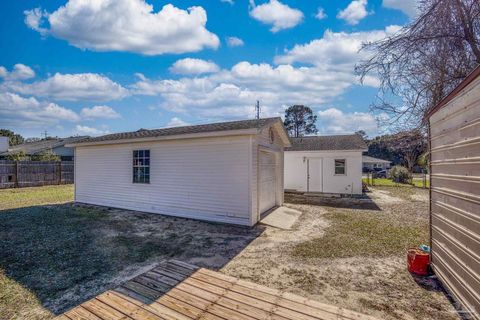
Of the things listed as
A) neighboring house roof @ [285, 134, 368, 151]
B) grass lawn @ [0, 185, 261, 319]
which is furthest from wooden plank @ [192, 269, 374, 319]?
neighboring house roof @ [285, 134, 368, 151]

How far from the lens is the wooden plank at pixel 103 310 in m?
2.57

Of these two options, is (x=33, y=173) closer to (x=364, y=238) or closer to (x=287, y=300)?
(x=287, y=300)

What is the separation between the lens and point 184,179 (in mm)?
8180

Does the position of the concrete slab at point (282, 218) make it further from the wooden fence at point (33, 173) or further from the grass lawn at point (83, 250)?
→ the wooden fence at point (33, 173)

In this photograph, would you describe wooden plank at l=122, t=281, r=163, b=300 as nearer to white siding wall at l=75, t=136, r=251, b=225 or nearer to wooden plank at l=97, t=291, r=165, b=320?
wooden plank at l=97, t=291, r=165, b=320

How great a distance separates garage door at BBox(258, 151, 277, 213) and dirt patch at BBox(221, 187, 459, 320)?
74.9 inches

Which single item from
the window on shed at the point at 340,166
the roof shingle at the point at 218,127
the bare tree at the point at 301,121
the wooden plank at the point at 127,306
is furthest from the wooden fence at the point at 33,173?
the bare tree at the point at 301,121

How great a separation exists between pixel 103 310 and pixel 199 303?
41.6 inches

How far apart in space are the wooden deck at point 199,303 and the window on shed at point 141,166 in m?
6.10

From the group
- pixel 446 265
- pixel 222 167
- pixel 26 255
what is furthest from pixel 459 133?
pixel 26 255

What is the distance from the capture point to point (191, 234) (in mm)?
6445

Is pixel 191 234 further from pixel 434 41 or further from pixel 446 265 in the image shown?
pixel 434 41

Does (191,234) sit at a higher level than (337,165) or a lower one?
lower

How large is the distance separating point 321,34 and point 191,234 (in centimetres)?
797
